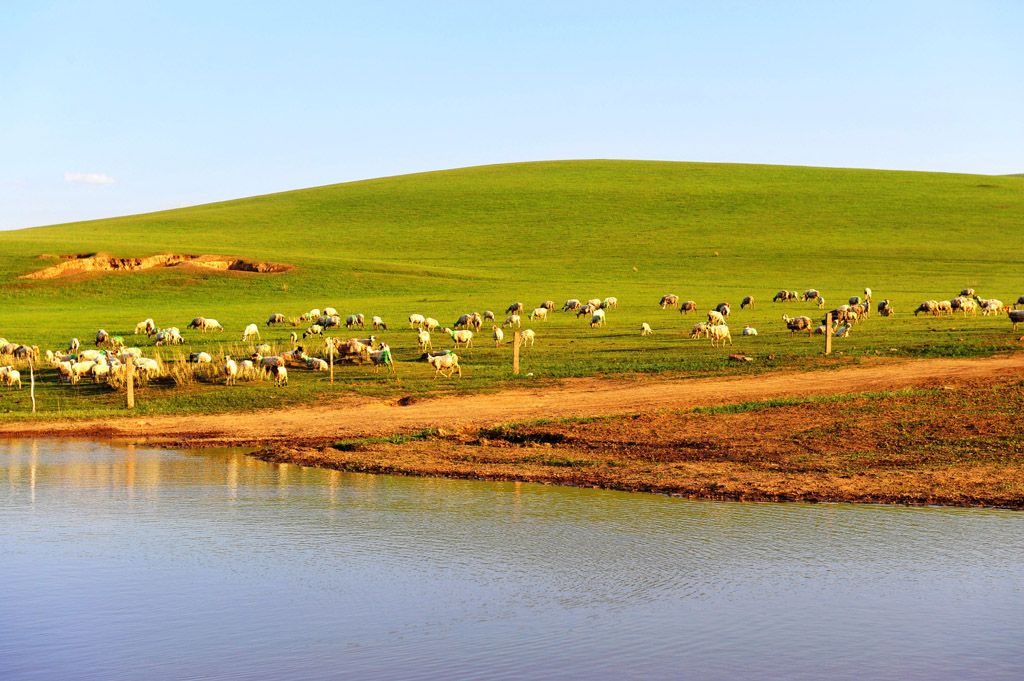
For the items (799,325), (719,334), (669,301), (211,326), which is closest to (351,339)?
(211,326)

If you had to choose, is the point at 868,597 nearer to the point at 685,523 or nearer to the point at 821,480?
the point at 685,523

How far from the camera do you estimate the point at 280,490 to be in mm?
14766

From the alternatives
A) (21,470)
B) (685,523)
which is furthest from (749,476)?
(21,470)

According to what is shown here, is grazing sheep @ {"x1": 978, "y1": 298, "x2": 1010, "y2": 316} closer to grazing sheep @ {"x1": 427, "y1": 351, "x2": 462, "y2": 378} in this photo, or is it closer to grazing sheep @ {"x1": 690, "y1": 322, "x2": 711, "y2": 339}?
grazing sheep @ {"x1": 690, "y1": 322, "x2": 711, "y2": 339}

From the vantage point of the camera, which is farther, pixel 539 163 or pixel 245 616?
pixel 539 163

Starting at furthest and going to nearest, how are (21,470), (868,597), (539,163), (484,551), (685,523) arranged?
1. (539,163)
2. (21,470)
3. (685,523)
4. (484,551)
5. (868,597)

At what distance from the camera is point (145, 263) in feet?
215

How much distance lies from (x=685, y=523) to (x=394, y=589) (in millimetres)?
4412

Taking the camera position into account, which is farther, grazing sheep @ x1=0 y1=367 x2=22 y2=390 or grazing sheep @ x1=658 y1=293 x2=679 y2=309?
grazing sheep @ x1=658 y1=293 x2=679 y2=309

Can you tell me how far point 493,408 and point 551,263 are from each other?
47153mm

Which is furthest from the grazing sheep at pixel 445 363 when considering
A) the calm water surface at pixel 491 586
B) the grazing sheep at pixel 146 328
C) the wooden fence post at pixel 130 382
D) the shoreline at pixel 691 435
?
the grazing sheep at pixel 146 328

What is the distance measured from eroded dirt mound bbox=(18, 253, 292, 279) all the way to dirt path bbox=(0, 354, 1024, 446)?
139 ft

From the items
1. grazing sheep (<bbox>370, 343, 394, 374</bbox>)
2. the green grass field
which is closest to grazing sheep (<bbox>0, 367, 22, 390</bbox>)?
the green grass field

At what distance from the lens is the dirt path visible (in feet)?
68.0
